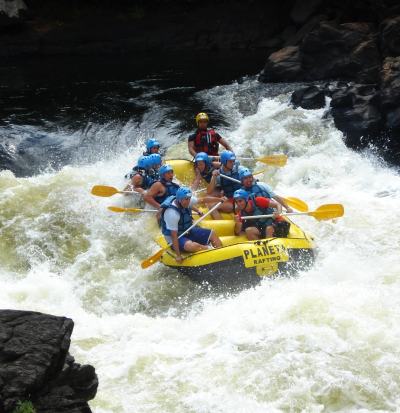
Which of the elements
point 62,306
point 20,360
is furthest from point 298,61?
point 20,360

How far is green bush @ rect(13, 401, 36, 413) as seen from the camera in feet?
12.2

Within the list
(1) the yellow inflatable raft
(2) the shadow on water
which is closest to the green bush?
(1) the yellow inflatable raft

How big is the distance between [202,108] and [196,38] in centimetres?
652

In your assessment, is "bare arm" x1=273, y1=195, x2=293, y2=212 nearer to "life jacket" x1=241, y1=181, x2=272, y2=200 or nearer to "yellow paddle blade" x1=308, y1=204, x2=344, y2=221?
"life jacket" x1=241, y1=181, x2=272, y2=200

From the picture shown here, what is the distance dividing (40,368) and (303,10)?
15977 millimetres

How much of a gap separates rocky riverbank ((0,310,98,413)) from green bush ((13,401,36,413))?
3cm

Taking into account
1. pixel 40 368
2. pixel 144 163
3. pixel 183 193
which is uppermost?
pixel 40 368

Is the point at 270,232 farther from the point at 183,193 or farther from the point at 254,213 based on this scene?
the point at 183,193

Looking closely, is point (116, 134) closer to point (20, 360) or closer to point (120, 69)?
point (120, 69)

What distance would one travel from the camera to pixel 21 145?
1173 centimetres

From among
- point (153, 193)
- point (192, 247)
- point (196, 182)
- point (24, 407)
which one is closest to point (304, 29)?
point (196, 182)

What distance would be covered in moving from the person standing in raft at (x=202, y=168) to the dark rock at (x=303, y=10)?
33.1ft

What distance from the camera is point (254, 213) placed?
7.52 meters

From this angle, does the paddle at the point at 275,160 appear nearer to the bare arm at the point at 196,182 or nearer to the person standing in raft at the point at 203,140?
the person standing in raft at the point at 203,140
